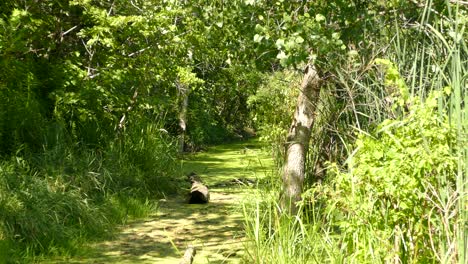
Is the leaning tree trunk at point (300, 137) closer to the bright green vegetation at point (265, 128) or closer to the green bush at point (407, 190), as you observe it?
the bright green vegetation at point (265, 128)

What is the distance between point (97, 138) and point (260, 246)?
4395 mm

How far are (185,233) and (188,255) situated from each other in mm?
1243

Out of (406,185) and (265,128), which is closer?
(406,185)

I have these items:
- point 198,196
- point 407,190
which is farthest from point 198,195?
point 407,190

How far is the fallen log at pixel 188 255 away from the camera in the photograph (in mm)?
6084

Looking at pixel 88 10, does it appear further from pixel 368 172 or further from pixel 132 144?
pixel 368 172

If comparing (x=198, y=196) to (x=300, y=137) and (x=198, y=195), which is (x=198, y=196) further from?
(x=300, y=137)

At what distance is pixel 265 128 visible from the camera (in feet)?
34.4

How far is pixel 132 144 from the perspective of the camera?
9469 mm

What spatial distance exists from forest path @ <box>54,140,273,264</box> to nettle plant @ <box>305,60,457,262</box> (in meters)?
1.29

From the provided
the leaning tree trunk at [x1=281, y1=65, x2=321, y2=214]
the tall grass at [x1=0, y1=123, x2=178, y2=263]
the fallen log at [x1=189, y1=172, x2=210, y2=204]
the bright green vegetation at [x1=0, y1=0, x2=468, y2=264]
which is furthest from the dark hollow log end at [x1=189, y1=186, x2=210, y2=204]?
the leaning tree trunk at [x1=281, y1=65, x2=321, y2=214]

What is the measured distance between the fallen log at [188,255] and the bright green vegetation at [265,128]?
0.99 feet

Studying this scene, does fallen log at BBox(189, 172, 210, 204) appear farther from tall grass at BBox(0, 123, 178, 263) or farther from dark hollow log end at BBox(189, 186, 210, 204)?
tall grass at BBox(0, 123, 178, 263)

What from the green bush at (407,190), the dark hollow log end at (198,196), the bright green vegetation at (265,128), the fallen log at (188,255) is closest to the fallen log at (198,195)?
the dark hollow log end at (198,196)
